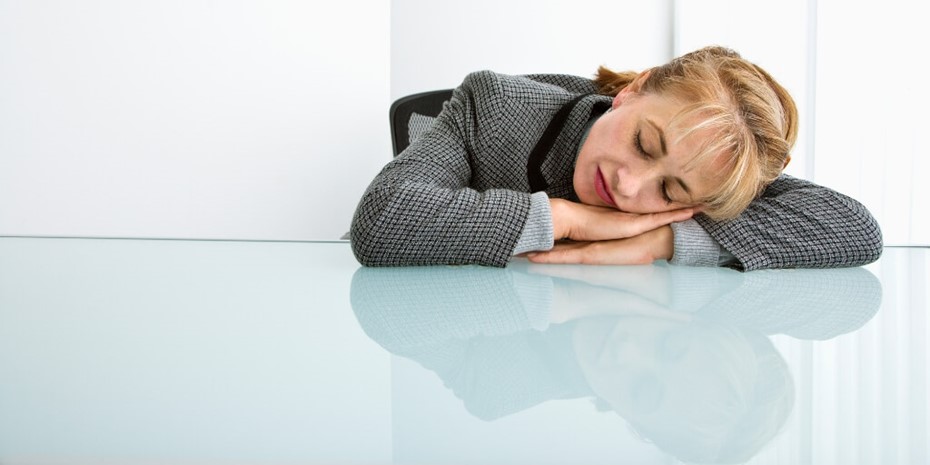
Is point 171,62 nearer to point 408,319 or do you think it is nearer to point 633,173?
point 633,173

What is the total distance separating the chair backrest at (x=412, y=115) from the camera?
6.36 feet

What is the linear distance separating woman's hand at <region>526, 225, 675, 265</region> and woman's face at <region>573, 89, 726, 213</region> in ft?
0.16

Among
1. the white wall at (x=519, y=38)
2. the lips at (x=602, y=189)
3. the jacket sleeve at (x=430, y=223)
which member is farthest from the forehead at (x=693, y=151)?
the white wall at (x=519, y=38)

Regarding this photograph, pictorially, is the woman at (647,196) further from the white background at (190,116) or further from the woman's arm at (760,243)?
the white background at (190,116)

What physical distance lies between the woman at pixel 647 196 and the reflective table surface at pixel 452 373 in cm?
22

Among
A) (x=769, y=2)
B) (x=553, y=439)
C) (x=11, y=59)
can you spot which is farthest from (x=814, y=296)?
(x=769, y=2)

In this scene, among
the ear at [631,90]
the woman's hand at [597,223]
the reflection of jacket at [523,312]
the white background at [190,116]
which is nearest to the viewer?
the reflection of jacket at [523,312]

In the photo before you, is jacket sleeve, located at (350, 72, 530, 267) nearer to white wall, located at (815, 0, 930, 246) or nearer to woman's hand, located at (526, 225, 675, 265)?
woman's hand, located at (526, 225, 675, 265)

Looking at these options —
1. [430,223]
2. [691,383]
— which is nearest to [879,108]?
[430,223]

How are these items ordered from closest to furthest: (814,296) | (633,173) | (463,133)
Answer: (814,296), (633,173), (463,133)

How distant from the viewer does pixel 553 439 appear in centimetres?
29

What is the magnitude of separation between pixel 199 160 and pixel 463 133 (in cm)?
118

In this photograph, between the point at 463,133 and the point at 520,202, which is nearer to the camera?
the point at 520,202

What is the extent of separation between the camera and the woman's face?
1062 mm
